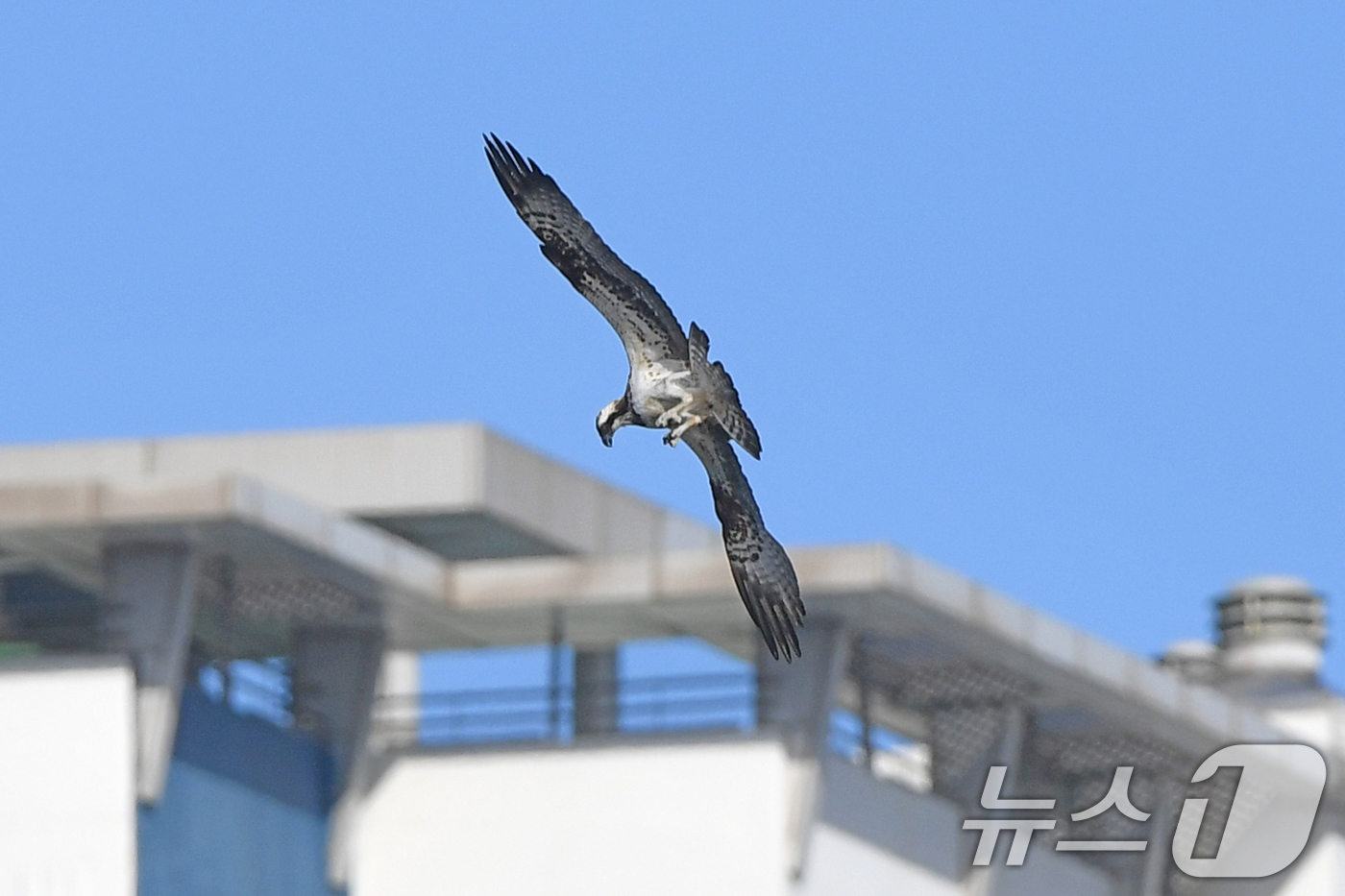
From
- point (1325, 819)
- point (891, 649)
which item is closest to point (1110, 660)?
point (891, 649)

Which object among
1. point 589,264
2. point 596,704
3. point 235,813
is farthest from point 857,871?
point 589,264

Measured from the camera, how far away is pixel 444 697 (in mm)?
42250

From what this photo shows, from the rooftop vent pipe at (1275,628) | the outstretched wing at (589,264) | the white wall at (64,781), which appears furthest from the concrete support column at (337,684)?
the outstretched wing at (589,264)

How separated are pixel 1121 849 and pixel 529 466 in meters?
11.8

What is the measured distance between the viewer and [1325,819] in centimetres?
5112

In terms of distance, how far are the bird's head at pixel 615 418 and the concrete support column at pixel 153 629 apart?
15.6m

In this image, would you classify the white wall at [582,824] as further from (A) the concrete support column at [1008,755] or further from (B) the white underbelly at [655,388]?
(B) the white underbelly at [655,388]

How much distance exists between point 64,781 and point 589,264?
15275 mm

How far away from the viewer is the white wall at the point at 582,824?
130 feet

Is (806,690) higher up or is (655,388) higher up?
(806,690)

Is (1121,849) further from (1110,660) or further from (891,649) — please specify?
(891,649)

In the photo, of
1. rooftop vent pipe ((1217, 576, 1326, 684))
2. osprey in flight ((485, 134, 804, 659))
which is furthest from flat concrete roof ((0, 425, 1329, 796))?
osprey in flight ((485, 134, 804, 659))

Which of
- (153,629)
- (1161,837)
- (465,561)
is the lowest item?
(1161,837)

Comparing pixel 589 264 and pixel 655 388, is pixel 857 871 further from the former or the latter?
pixel 655 388
